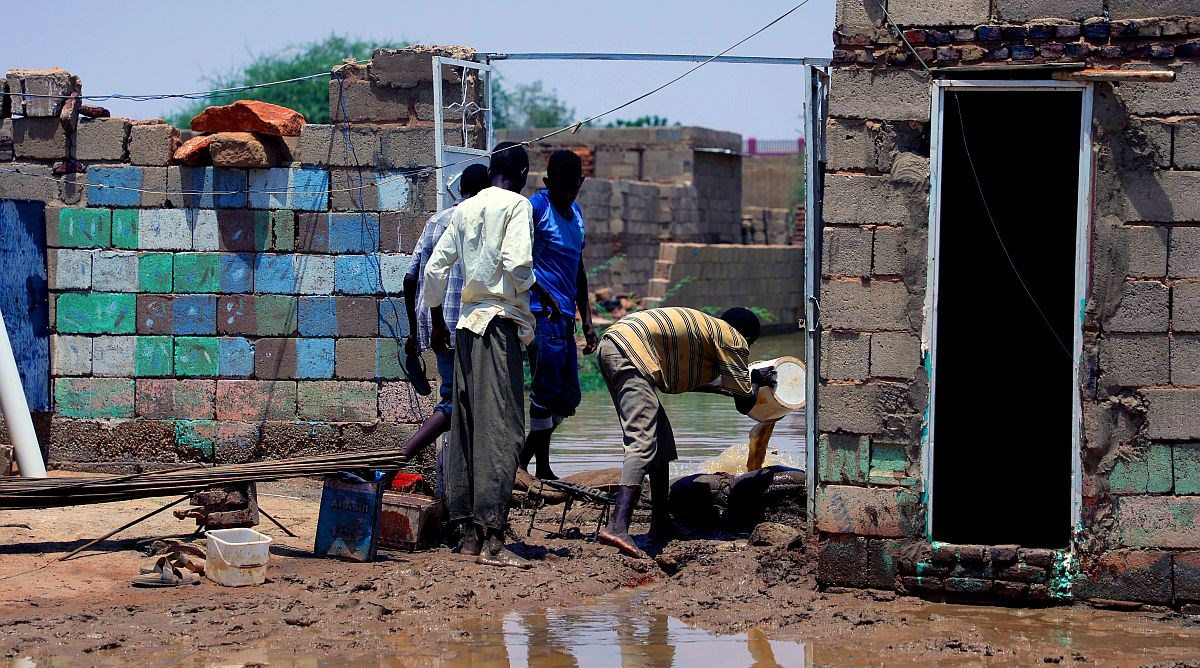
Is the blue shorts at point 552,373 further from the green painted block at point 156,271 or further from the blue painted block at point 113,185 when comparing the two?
the blue painted block at point 113,185

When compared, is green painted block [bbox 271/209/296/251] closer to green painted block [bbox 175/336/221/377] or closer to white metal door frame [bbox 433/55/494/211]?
green painted block [bbox 175/336/221/377]

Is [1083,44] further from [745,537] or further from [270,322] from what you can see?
[270,322]

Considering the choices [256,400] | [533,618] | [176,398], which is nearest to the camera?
[533,618]

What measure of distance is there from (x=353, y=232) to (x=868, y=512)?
4118mm

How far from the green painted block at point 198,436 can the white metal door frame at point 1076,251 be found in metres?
4.97

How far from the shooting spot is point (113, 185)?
951cm

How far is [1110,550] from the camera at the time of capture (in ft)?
20.1

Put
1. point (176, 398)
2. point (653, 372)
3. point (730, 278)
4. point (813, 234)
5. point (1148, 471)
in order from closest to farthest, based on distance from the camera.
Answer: point (1148, 471)
point (813, 234)
point (653, 372)
point (176, 398)
point (730, 278)

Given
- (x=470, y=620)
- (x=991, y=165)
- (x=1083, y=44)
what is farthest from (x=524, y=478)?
(x=1083, y=44)

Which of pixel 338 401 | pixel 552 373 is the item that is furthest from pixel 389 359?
pixel 552 373

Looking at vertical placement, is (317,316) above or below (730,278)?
above

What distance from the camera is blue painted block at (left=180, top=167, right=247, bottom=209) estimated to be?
30.5 ft

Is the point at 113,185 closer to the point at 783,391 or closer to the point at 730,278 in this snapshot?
the point at 783,391

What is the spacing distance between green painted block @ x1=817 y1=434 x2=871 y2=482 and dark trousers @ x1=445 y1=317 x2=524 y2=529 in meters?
1.44
